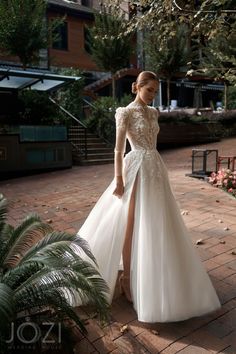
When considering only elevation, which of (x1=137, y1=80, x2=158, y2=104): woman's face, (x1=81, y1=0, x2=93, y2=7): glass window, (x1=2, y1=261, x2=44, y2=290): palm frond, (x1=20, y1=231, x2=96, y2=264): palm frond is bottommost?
(x1=2, y1=261, x2=44, y2=290): palm frond

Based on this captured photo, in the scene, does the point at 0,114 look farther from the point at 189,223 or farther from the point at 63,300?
the point at 63,300

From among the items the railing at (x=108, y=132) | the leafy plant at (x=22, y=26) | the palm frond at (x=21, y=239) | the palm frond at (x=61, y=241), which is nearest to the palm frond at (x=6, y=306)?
the palm frond at (x=61, y=241)

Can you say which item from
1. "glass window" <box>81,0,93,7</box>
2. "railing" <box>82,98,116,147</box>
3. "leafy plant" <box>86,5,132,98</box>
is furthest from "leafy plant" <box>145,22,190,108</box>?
"glass window" <box>81,0,93,7</box>

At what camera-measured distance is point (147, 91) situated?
8.28 ft

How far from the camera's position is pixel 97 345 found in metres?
2.19

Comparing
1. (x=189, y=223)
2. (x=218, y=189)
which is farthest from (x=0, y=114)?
(x=189, y=223)

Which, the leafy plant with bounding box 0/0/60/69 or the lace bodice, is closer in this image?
the lace bodice

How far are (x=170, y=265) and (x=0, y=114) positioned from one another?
1036cm

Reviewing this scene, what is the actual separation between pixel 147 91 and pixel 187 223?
8.73 feet

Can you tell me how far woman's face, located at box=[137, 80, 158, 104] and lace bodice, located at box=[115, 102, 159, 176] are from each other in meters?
0.06

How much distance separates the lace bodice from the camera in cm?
253

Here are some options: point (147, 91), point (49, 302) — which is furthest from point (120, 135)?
point (49, 302)

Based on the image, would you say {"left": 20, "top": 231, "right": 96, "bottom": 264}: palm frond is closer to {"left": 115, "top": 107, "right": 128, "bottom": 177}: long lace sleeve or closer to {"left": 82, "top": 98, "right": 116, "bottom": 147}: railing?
{"left": 115, "top": 107, "right": 128, "bottom": 177}: long lace sleeve

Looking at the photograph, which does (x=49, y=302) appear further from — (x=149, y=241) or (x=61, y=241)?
(x=149, y=241)
